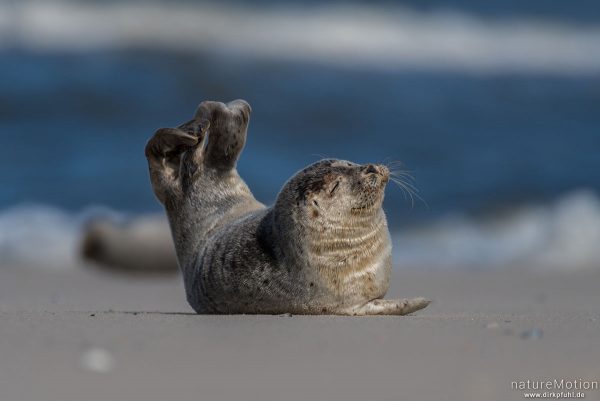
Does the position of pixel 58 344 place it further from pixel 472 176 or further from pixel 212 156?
pixel 472 176

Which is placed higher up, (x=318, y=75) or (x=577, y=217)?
(x=318, y=75)

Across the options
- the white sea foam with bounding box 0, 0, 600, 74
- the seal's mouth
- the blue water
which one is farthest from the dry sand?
the white sea foam with bounding box 0, 0, 600, 74

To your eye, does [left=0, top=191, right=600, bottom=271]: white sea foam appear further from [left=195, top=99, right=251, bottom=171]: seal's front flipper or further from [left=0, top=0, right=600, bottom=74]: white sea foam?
[left=0, top=0, right=600, bottom=74]: white sea foam

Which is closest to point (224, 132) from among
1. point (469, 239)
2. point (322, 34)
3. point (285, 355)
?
point (285, 355)

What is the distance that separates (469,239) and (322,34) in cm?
1089

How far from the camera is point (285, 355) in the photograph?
3912 millimetres

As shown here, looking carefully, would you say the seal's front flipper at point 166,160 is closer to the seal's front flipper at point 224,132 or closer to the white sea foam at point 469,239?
the seal's front flipper at point 224,132

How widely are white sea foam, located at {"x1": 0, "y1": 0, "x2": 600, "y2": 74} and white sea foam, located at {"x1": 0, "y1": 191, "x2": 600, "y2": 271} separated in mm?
8026

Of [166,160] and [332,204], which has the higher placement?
[166,160]

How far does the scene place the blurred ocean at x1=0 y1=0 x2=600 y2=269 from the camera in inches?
496

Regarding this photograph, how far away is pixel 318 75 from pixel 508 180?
608 centimetres

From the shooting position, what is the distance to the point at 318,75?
20.0m

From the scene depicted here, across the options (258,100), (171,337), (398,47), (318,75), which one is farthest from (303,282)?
(398,47)

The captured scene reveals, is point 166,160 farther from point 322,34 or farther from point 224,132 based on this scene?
point 322,34
